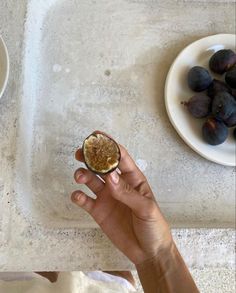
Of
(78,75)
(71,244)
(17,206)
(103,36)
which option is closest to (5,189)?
(17,206)

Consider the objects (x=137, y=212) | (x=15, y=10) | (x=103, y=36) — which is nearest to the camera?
(x=137, y=212)

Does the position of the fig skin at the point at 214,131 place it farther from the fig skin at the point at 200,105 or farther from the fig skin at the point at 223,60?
the fig skin at the point at 223,60

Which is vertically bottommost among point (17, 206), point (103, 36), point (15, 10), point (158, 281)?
point (158, 281)

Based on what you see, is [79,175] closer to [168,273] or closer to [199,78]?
[168,273]

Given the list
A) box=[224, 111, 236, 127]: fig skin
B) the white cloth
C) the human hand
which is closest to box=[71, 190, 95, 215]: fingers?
the human hand

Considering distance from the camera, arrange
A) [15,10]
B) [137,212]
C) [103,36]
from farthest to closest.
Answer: [103,36]
[15,10]
[137,212]

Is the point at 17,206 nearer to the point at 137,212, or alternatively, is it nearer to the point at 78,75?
the point at 137,212

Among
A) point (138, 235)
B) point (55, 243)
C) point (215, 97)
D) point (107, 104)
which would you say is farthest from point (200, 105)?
point (55, 243)

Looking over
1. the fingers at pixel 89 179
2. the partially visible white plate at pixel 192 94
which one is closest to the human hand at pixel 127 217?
the fingers at pixel 89 179
